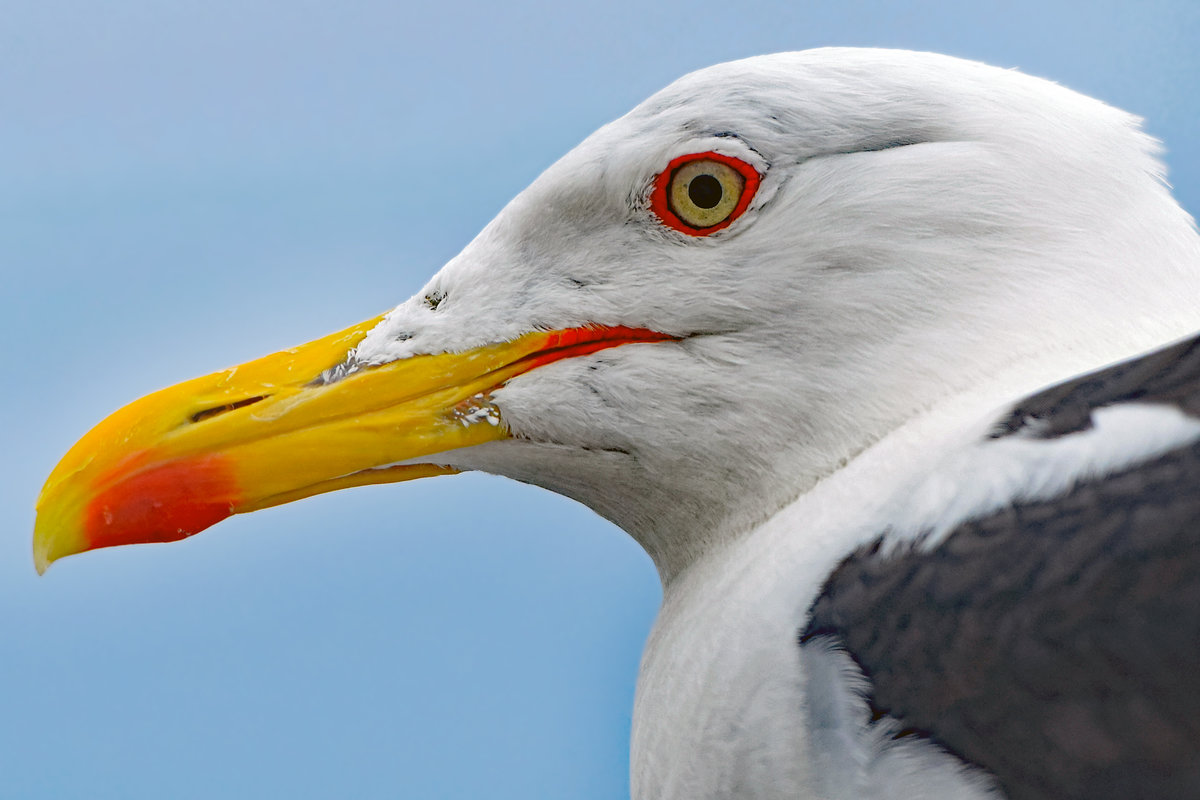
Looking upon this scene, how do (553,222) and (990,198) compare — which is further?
(553,222)

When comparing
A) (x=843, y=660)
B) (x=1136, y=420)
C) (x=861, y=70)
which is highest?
(x=861, y=70)

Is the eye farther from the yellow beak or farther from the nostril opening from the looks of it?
the nostril opening

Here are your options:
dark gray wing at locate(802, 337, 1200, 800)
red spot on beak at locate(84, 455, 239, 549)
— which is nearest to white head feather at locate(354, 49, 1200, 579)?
dark gray wing at locate(802, 337, 1200, 800)

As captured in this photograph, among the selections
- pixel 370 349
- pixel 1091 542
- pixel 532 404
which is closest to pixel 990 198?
pixel 1091 542

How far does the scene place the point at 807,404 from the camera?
1218 millimetres

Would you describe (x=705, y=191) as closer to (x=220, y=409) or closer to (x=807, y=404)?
(x=807, y=404)

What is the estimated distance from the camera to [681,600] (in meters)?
1.34

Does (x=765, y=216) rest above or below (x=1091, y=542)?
above

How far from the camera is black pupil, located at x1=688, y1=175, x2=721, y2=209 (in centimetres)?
124

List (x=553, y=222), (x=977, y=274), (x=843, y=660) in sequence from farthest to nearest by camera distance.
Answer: (x=553, y=222), (x=977, y=274), (x=843, y=660)

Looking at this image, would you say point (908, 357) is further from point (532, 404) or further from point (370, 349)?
point (370, 349)

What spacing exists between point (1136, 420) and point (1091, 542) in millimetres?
135

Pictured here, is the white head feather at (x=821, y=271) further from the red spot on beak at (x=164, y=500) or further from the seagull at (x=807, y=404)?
the red spot on beak at (x=164, y=500)

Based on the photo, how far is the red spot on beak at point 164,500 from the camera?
1.32 metres
